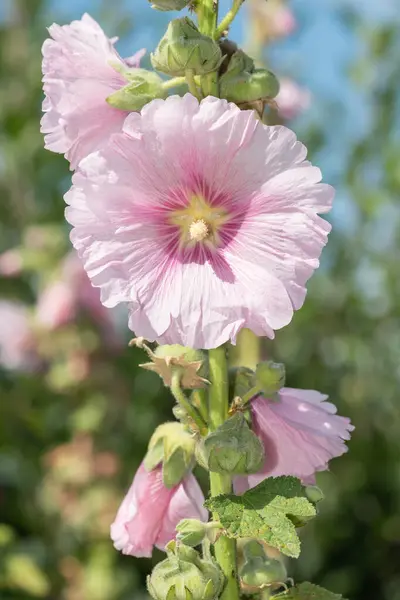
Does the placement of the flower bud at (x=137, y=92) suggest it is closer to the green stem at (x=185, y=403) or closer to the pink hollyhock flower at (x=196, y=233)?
the pink hollyhock flower at (x=196, y=233)

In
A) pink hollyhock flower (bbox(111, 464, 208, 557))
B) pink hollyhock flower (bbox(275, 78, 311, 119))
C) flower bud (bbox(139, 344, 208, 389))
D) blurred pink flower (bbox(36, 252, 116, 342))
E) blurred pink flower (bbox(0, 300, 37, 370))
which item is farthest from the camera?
blurred pink flower (bbox(0, 300, 37, 370))

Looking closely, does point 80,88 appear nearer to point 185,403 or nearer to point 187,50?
point 187,50

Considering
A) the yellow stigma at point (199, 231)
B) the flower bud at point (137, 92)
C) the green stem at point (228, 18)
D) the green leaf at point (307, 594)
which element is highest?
the green stem at point (228, 18)

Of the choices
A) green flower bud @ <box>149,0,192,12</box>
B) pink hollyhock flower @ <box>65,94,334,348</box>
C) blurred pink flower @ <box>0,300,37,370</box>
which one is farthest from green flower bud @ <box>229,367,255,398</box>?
blurred pink flower @ <box>0,300,37,370</box>

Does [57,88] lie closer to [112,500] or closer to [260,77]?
[260,77]

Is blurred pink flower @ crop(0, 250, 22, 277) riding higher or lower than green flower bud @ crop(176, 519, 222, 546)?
higher

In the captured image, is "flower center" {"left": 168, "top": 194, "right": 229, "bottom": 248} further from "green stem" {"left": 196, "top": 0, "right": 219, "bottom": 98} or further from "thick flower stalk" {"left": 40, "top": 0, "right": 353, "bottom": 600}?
"green stem" {"left": 196, "top": 0, "right": 219, "bottom": 98}

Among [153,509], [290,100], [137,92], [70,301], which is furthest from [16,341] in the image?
[137,92]

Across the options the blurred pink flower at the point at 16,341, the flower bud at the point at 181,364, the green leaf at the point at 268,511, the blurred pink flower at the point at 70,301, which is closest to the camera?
the green leaf at the point at 268,511

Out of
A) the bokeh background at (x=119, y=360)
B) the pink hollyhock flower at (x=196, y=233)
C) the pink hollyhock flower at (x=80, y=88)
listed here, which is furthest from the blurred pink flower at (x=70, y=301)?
the pink hollyhock flower at (x=196, y=233)
